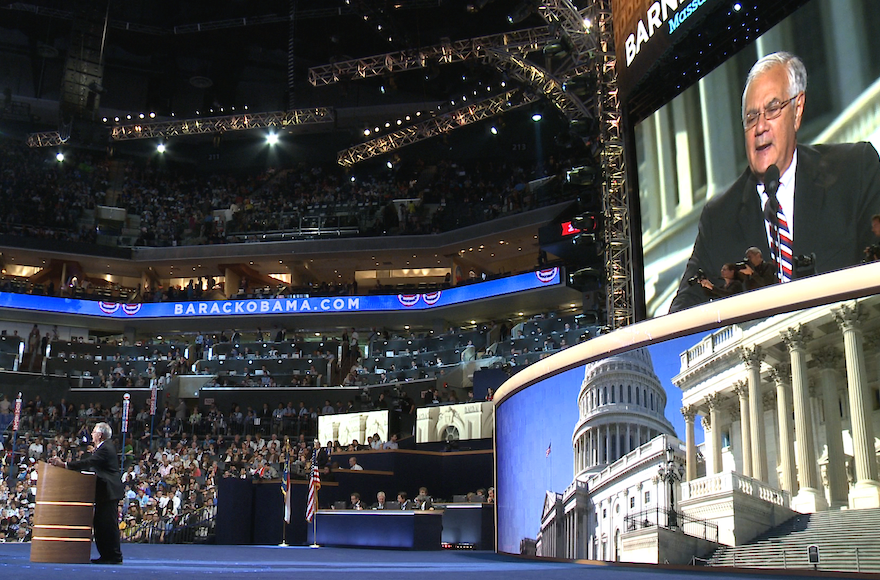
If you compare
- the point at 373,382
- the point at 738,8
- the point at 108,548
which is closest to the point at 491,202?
the point at 373,382

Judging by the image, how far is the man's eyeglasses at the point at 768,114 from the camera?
313 inches

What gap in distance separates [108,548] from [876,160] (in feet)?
26.0

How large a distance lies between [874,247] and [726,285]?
153 cm

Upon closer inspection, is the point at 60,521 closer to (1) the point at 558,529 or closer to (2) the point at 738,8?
(1) the point at 558,529

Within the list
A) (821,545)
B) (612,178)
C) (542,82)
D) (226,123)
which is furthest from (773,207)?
(226,123)

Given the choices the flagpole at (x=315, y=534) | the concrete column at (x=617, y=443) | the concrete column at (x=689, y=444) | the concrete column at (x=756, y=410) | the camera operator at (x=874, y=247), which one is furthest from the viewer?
the flagpole at (x=315, y=534)

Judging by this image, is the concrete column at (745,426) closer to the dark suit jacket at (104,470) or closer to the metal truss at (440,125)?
the dark suit jacket at (104,470)

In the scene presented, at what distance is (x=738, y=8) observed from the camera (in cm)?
886

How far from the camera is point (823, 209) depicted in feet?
24.2

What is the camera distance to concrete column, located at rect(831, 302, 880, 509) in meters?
4.53

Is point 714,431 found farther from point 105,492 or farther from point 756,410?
point 105,492

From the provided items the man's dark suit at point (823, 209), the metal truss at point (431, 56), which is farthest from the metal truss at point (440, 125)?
the man's dark suit at point (823, 209)

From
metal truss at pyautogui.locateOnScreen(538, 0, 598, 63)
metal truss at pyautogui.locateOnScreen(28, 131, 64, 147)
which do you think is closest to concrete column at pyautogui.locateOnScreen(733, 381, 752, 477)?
metal truss at pyautogui.locateOnScreen(538, 0, 598, 63)

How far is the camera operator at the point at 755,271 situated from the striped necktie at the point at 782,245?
0.29ft
